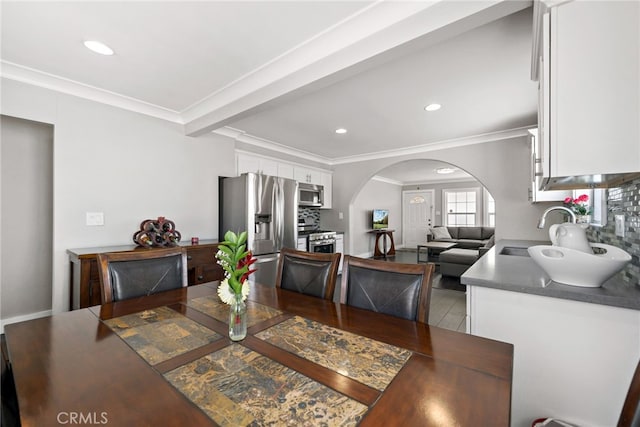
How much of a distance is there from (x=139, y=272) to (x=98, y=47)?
160 centimetres

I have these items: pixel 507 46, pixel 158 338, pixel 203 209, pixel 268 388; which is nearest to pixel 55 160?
pixel 203 209

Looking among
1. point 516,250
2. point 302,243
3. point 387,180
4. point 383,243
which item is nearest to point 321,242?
point 302,243

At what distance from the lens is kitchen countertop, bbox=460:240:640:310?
1.12 m

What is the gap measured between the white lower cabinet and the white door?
329 inches

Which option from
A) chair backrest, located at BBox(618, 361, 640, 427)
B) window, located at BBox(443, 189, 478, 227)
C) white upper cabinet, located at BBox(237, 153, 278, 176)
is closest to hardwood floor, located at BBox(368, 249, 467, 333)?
chair backrest, located at BBox(618, 361, 640, 427)

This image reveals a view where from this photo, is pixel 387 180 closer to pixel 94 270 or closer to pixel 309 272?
pixel 309 272

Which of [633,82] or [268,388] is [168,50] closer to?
[268,388]

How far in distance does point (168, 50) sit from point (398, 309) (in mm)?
2276

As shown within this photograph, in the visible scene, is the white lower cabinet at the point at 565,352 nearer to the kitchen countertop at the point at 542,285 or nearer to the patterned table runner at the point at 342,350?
the kitchen countertop at the point at 542,285

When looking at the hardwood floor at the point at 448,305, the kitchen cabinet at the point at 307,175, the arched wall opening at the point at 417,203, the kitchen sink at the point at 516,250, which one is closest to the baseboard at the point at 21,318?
the kitchen cabinet at the point at 307,175

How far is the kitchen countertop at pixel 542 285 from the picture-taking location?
1123 millimetres

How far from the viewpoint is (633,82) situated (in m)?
1.05

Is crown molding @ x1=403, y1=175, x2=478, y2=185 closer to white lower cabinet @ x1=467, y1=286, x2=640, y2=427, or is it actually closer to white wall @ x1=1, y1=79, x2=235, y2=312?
white wall @ x1=1, y1=79, x2=235, y2=312

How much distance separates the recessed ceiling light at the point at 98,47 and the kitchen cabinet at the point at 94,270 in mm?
1512
